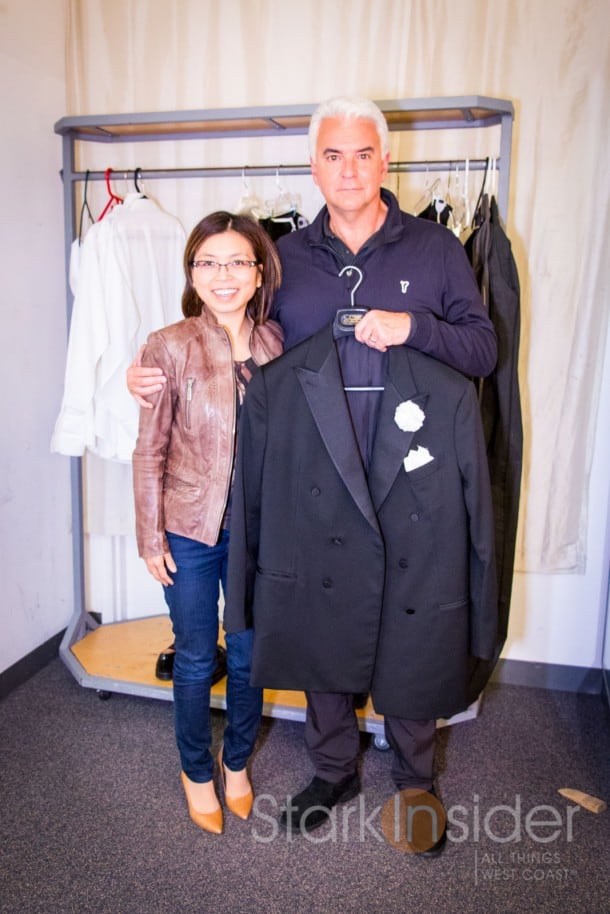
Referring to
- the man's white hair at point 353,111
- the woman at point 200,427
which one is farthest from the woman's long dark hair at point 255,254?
the man's white hair at point 353,111

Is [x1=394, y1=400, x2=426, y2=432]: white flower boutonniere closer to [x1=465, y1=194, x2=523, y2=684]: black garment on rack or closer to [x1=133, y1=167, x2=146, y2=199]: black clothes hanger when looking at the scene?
[x1=465, y1=194, x2=523, y2=684]: black garment on rack

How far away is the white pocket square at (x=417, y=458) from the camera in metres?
1.78

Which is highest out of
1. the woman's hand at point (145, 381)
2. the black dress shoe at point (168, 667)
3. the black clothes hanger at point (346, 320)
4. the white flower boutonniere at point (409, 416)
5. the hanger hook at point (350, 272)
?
the hanger hook at point (350, 272)

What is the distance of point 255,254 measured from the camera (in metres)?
1.90

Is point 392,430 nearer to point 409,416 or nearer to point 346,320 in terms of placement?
point 409,416

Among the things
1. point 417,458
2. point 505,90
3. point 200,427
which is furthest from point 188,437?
point 505,90

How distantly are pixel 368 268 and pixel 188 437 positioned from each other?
648 mm

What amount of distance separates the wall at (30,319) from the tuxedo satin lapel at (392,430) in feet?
5.10

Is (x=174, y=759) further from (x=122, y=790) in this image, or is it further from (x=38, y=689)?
(x=38, y=689)

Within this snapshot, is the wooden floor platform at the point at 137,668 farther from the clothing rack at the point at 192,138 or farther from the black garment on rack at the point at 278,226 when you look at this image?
the black garment on rack at the point at 278,226

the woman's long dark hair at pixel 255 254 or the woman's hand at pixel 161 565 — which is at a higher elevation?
the woman's long dark hair at pixel 255 254

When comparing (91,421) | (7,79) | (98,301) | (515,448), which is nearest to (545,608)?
(515,448)

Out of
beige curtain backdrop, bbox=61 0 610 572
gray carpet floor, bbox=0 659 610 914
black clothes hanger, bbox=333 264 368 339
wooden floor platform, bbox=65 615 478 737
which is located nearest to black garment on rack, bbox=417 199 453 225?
beige curtain backdrop, bbox=61 0 610 572

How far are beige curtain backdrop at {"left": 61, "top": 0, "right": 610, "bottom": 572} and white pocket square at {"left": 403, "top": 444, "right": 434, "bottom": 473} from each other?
1.09 m
